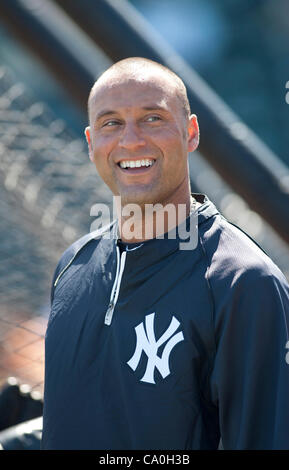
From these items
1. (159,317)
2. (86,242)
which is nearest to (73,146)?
(86,242)

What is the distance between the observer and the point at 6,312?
346cm

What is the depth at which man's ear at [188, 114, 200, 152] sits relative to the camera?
50.7 inches

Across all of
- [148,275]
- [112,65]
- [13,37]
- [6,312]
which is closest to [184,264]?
[148,275]

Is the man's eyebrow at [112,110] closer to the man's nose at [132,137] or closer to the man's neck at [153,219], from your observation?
the man's nose at [132,137]

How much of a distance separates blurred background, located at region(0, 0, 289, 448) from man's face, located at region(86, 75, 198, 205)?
0.20 feet

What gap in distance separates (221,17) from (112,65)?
24.9ft

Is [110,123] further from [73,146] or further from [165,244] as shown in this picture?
[73,146]

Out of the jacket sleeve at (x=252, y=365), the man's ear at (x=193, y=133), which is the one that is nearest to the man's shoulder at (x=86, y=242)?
the man's ear at (x=193, y=133)

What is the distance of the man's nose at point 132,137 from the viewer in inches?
47.8

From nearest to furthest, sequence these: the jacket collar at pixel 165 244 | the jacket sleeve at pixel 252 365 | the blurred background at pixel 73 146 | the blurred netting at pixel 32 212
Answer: the jacket sleeve at pixel 252 365 → the jacket collar at pixel 165 244 → the blurred background at pixel 73 146 → the blurred netting at pixel 32 212

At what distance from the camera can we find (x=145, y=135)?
121 centimetres

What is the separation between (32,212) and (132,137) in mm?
1215
